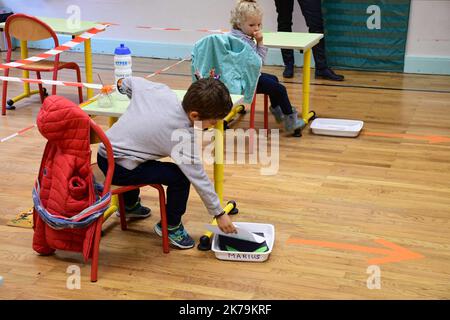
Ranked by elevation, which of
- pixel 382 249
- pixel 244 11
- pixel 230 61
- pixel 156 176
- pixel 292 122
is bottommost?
pixel 382 249

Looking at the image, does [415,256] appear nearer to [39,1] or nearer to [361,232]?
[361,232]

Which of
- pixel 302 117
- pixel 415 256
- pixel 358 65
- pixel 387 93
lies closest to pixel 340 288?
pixel 415 256

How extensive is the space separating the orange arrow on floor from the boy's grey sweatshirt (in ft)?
1.78

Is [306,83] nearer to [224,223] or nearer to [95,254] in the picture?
[224,223]

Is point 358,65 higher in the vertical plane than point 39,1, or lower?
lower

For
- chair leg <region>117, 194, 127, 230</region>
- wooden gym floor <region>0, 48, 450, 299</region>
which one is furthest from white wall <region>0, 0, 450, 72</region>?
chair leg <region>117, 194, 127, 230</region>

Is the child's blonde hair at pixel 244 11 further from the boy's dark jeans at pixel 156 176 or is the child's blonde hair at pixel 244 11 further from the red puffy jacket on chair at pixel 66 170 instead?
the red puffy jacket on chair at pixel 66 170

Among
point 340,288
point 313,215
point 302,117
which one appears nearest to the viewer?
point 340,288

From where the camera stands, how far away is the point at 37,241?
2963mm

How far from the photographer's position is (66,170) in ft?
9.05

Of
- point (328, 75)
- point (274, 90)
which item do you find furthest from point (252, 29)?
point (328, 75)

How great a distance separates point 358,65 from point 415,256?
3.80 metres

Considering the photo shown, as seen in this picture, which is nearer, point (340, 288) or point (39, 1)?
point (340, 288)

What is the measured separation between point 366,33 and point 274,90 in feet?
7.39
